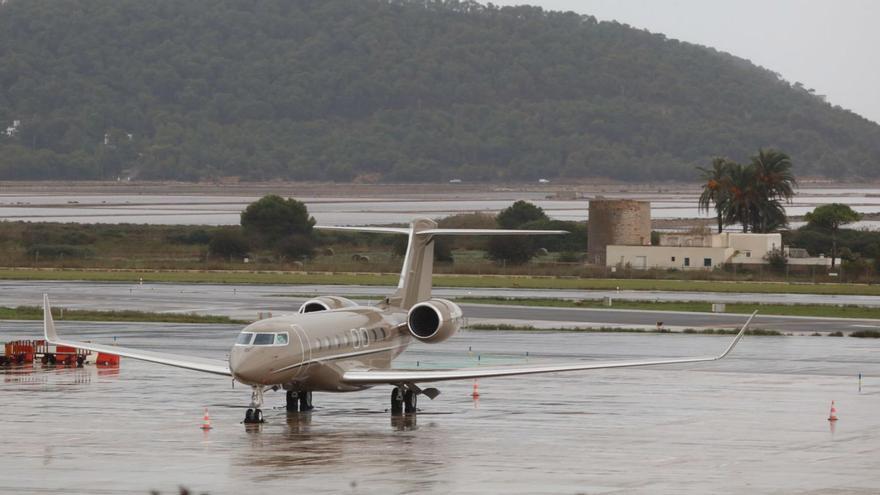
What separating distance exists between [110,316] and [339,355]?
1267 inches

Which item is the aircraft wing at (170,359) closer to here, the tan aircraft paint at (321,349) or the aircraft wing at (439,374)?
the tan aircraft paint at (321,349)

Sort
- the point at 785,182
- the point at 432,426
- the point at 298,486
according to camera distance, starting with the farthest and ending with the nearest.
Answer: the point at 785,182, the point at 432,426, the point at 298,486

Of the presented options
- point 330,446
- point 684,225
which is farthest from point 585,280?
point 684,225

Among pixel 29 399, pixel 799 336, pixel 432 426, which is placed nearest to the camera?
pixel 432 426

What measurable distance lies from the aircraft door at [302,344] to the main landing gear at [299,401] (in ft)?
8.27

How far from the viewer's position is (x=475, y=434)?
104 feet

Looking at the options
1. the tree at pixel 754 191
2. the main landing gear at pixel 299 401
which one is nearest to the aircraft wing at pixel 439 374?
the main landing gear at pixel 299 401

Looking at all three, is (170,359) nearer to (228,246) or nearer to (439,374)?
(439,374)

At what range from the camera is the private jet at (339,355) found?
3191 cm

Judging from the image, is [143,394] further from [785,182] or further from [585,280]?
[785,182]

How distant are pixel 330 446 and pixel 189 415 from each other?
5796 millimetres

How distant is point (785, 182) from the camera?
130 metres

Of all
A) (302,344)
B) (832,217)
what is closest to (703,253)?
(832,217)

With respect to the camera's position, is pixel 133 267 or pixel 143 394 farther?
pixel 133 267
